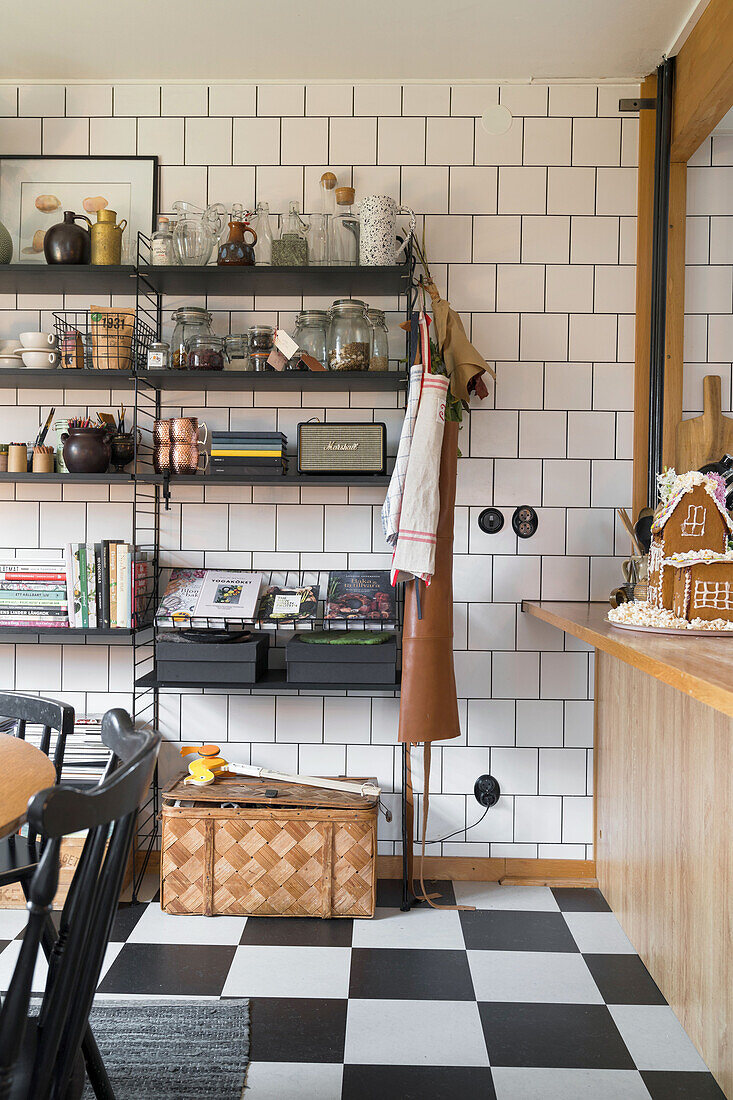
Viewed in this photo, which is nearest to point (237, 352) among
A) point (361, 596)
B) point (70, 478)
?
point (70, 478)

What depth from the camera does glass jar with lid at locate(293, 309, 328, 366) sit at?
3.04 m

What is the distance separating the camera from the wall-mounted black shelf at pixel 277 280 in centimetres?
288

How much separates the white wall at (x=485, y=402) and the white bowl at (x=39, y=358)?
30cm

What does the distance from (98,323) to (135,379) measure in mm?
251

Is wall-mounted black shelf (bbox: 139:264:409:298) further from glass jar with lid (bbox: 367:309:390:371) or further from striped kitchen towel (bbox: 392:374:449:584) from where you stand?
striped kitchen towel (bbox: 392:374:449:584)

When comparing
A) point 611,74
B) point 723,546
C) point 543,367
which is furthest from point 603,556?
point 611,74

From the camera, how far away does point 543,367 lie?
125 inches

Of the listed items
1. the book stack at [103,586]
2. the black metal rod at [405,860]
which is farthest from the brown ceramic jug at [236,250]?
the black metal rod at [405,860]

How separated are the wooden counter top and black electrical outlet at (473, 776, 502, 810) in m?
0.92

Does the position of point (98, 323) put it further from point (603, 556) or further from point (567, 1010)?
point (567, 1010)

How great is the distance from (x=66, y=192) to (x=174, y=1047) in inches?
114

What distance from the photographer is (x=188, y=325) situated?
10.0ft

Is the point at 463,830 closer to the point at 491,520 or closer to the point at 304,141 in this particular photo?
the point at 491,520

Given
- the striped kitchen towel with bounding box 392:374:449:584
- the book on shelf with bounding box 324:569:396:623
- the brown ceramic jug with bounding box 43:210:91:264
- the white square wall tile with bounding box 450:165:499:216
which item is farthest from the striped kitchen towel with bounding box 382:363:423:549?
the brown ceramic jug with bounding box 43:210:91:264
